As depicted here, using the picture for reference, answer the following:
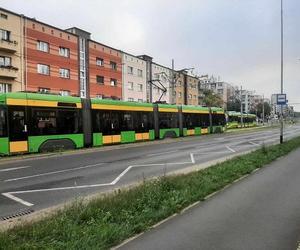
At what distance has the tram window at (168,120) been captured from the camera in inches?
1416

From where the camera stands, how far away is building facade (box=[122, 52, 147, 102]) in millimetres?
58781

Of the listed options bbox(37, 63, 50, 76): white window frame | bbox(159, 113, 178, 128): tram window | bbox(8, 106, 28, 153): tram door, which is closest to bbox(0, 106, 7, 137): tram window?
bbox(8, 106, 28, 153): tram door

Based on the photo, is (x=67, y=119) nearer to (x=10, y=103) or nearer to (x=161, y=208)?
(x=10, y=103)

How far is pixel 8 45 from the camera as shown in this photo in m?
38.2

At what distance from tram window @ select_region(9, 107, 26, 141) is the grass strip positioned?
12.2 m

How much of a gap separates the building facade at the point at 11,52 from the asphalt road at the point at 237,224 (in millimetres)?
31714

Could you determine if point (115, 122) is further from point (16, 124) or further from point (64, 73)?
point (64, 73)

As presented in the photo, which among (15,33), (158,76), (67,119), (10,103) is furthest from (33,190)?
(158,76)

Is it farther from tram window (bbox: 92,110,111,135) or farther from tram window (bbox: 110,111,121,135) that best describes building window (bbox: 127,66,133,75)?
tram window (bbox: 92,110,111,135)

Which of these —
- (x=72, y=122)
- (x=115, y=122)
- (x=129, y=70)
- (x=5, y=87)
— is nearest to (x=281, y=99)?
(x=115, y=122)

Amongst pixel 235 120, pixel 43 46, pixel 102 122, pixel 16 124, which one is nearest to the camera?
pixel 16 124

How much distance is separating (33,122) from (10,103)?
5.78ft

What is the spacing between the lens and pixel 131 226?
656 cm

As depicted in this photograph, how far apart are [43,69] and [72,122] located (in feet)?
67.3
